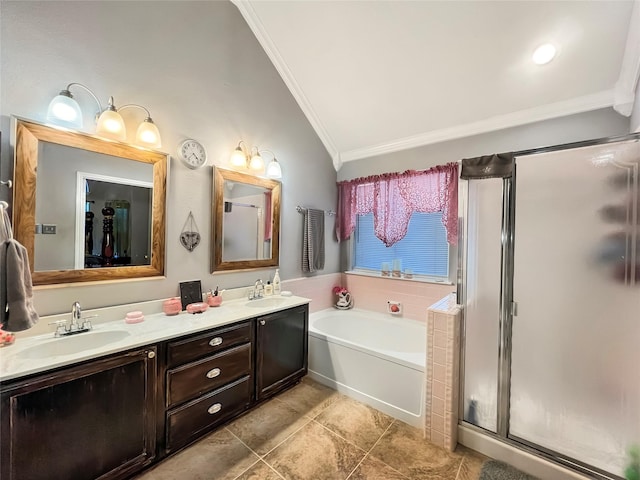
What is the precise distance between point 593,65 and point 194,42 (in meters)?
3.10

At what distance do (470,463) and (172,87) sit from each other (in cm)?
337

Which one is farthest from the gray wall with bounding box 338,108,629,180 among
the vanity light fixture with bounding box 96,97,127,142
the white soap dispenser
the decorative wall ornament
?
the vanity light fixture with bounding box 96,97,127,142

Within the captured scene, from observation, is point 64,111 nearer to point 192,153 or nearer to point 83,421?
point 192,153

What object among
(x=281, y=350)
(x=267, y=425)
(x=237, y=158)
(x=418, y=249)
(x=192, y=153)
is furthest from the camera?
(x=418, y=249)

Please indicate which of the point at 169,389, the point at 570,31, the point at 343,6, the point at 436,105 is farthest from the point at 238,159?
the point at 570,31

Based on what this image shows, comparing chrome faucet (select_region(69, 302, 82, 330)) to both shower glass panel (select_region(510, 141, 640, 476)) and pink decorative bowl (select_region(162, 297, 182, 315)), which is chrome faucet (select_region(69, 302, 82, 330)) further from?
shower glass panel (select_region(510, 141, 640, 476))

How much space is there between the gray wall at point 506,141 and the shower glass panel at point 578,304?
105cm

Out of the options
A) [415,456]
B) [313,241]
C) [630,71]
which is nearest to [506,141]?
[630,71]

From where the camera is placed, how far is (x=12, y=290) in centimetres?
110

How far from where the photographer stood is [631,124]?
1.93 metres

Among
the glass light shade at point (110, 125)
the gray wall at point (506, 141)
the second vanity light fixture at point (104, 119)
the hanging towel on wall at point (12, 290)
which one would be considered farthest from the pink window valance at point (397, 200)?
the hanging towel on wall at point (12, 290)

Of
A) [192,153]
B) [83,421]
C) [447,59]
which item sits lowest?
[83,421]

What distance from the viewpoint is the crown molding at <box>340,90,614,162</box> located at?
6.84 feet

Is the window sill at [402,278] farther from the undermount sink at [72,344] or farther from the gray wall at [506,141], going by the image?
the undermount sink at [72,344]
